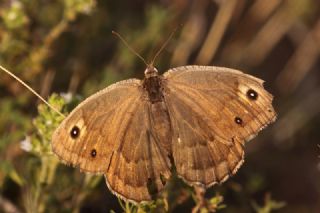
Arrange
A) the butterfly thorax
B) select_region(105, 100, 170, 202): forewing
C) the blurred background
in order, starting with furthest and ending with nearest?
the blurred background < the butterfly thorax < select_region(105, 100, 170, 202): forewing

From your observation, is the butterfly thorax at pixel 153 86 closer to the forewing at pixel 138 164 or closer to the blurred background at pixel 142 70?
the forewing at pixel 138 164

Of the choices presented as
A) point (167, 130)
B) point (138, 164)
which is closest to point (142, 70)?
point (167, 130)

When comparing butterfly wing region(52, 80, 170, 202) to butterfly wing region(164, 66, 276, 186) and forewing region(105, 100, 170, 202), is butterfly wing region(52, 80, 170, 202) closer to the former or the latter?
forewing region(105, 100, 170, 202)

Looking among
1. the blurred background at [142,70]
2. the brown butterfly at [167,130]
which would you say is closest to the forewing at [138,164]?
the brown butterfly at [167,130]

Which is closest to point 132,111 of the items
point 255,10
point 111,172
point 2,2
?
point 111,172

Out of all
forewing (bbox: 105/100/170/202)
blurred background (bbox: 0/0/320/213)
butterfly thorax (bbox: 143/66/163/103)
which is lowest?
forewing (bbox: 105/100/170/202)

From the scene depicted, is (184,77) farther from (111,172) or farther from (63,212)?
(63,212)

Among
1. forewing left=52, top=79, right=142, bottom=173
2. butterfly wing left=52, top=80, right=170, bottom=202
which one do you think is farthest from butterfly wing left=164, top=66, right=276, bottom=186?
forewing left=52, top=79, right=142, bottom=173
